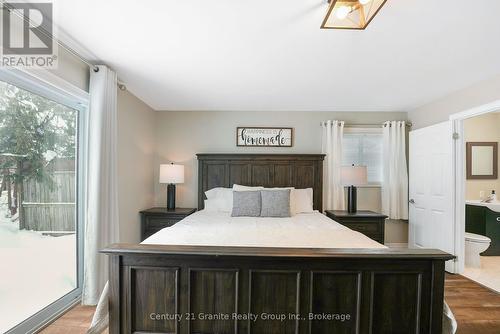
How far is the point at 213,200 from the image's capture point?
3.72 meters

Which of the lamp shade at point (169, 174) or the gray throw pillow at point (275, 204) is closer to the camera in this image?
the gray throw pillow at point (275, 204)

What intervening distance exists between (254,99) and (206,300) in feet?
8.97

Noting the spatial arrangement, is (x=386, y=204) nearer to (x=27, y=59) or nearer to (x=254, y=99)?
(x=254, y=99)

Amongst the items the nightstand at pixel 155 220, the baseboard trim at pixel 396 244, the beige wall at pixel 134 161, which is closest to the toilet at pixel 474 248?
the baseboard trim at pixel 396 244

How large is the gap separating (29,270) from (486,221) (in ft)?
18.6

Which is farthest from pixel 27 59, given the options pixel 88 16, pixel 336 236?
pixel 336 236

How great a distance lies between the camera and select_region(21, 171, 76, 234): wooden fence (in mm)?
2041

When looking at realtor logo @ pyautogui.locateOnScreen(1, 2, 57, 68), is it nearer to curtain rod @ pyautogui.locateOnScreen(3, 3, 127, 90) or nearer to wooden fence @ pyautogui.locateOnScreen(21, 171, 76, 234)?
curtain rod @ pyautogui.locateOnScreen(3, 3, 127, 90)

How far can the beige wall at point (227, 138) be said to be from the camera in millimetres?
4156

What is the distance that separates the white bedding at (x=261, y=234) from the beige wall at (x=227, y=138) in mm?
1426

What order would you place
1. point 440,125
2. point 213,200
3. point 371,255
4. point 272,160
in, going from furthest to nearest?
1. point 272,160
2. point 213,200
3. point 440,125
4. point 371,255

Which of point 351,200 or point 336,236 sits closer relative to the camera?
point 336,236

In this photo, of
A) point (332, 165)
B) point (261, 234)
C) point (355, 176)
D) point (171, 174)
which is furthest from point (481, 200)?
point (171, 174)

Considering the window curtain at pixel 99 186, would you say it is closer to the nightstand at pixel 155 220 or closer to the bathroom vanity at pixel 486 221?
the nightstand at pixel 155 220
